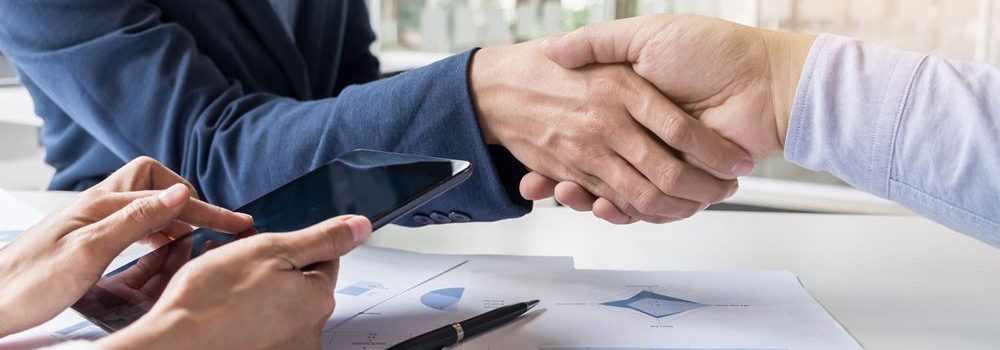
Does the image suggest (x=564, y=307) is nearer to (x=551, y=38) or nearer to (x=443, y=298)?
(x=443, y=298)

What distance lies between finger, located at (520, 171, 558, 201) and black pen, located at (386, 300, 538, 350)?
8.2 inches

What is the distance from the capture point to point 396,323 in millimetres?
575

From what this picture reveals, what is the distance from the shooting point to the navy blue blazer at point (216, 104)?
774 millimetres

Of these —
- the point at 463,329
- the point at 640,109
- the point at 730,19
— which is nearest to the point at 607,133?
the point at 640,109

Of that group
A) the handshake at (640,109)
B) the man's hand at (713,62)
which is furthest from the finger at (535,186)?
the man's hand at (713,62)

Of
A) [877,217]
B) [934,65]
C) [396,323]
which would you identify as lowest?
[877,217]

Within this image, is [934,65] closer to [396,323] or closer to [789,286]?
[789,286]

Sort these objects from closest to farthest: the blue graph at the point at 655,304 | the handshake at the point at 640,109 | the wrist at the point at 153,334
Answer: the wrist at the point at 153,334, the blue graph at the point at 655,304, the handshake at the point at 640,109

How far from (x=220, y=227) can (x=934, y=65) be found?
1.56 feet

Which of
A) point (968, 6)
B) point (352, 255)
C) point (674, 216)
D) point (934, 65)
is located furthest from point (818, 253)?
point (968, 6)

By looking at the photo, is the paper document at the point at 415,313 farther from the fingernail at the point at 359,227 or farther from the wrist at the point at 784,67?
the wrist at the point at 784,67

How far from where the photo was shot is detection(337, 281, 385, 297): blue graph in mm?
641

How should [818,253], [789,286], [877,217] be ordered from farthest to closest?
[877,217] < [818,253] < [789,286]

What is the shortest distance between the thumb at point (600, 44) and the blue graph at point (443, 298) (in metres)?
0.23
